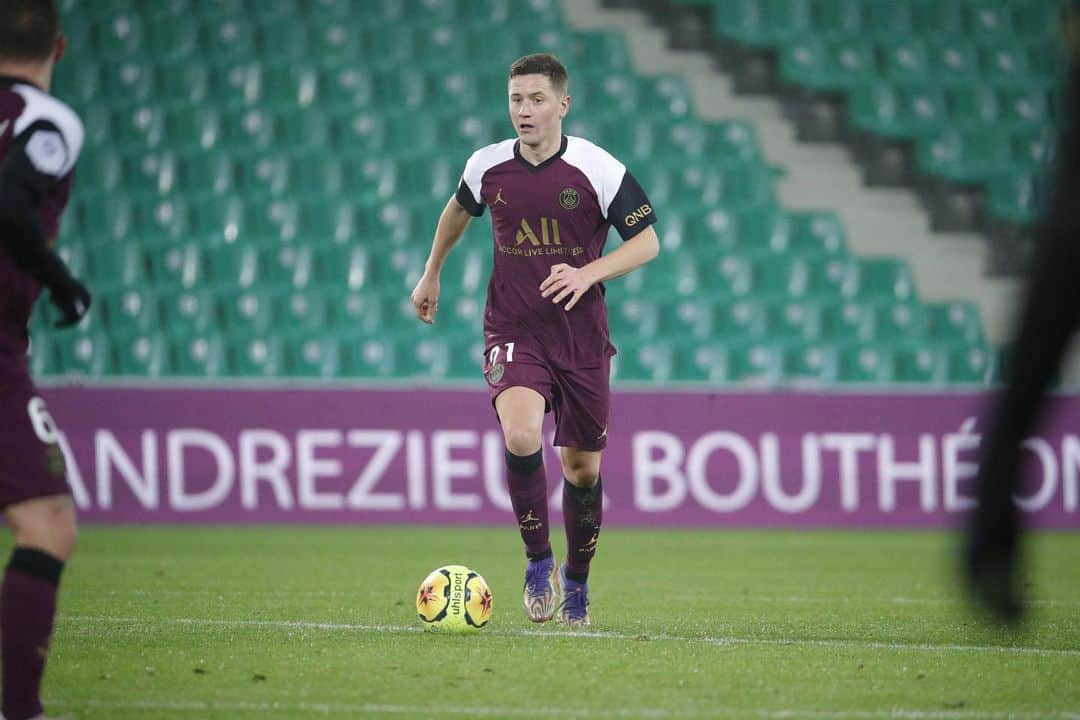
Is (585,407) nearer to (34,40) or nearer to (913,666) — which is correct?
(913,666)

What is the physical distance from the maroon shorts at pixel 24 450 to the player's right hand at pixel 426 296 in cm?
273

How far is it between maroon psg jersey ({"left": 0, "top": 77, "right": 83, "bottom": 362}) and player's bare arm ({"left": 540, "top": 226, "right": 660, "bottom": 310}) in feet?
7.45

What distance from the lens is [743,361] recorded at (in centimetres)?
1472

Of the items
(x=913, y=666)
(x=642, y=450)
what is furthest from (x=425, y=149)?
(x=913, y=666)

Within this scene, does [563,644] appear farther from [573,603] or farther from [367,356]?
[367,356]

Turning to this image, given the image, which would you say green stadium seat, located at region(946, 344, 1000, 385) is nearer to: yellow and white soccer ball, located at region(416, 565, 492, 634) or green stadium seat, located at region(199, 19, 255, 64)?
green stadium seat, located at region(199, 19, 255, 64)

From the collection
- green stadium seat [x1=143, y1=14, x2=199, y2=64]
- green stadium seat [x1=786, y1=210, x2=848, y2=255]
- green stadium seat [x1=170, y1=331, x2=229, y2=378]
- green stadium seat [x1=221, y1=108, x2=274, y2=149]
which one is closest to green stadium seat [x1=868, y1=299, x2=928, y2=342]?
green stadium seat [x1=786, y1=210, x2=848, y2=255]

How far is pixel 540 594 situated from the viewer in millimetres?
6609

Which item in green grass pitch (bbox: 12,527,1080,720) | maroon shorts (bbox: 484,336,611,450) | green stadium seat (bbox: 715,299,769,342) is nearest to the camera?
green grass pitch (bbox: 12,527,1080,720)

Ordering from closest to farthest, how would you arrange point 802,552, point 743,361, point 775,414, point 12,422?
point 12,422, point 802,552, point 775,414, point 743,361

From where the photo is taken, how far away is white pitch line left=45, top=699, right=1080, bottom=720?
4.55 metres

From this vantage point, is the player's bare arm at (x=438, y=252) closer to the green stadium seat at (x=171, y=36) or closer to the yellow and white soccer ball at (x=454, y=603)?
the yellow and white soccer ball at (x=454, y=603)

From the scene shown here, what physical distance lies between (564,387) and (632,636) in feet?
3.50

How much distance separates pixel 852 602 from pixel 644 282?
24.8ft
